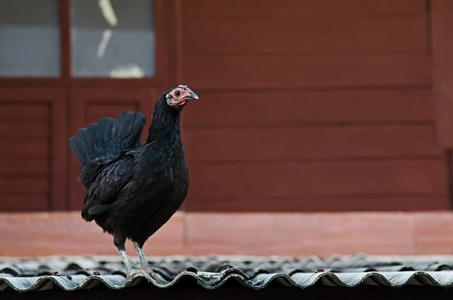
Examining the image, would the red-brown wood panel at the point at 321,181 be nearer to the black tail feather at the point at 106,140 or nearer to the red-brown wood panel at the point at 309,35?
the red-brown wood panel at the point at 309,35

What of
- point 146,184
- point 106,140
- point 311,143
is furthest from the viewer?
point 311,143

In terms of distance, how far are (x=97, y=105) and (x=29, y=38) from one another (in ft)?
2.58

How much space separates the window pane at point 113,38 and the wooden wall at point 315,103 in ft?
1.01

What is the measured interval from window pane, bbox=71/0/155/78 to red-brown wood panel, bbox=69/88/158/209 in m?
0.17

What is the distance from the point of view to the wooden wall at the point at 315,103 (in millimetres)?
5312

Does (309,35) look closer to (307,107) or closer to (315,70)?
(315,70)

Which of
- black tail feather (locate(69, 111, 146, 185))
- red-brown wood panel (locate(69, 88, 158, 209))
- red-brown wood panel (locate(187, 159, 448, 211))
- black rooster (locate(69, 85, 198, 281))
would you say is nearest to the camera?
black rooster (locate(69, 85, 198, 281))

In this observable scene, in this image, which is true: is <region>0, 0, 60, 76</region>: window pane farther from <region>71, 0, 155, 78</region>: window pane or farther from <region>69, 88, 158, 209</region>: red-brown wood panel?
<region>69, 88, 158, 209</region>: red-brown wood panel

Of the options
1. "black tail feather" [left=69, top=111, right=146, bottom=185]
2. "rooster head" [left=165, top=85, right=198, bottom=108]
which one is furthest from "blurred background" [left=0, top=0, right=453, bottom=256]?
"rooster head" [left=165, top=85, right=198, bottom=108]

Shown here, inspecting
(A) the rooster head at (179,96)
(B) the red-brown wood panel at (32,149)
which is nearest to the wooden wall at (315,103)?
(B) the red-brown wood panel at (32,149)

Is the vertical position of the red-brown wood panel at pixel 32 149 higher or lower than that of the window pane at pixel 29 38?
lower

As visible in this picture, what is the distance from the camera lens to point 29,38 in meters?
5.38

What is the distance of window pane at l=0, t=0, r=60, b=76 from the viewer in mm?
5309

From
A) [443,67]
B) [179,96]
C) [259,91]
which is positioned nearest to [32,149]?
[259,91]
